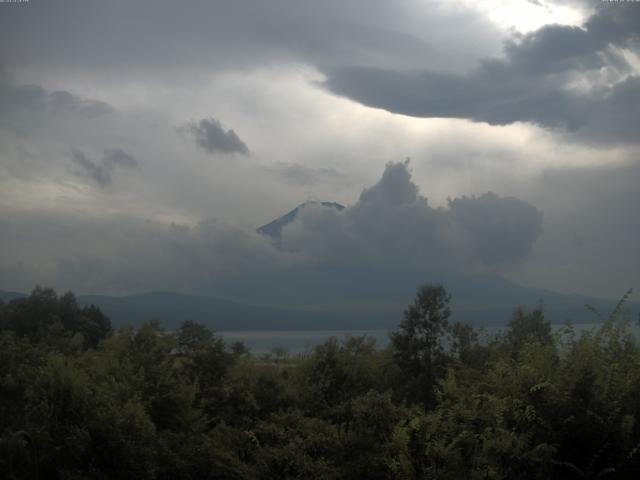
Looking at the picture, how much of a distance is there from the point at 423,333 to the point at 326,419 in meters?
11.5

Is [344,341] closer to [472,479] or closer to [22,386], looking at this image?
[22,386]

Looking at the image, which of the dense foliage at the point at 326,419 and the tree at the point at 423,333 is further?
the tree at the point at 423,333

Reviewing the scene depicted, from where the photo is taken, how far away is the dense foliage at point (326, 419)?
33.9 feet

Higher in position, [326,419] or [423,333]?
[423,333]

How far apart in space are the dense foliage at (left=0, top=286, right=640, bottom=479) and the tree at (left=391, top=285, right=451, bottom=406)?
7699 mm

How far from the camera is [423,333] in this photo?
2703 cm

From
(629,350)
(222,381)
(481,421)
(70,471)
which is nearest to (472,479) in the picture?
(481,421)

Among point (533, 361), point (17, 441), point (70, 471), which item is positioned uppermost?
point (533, 361)

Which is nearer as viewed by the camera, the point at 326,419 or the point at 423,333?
the point at 326,419

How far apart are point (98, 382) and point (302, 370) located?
5.97 m

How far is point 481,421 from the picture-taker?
11.2 m

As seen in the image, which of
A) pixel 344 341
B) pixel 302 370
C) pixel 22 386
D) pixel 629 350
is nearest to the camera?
pixel 629 350

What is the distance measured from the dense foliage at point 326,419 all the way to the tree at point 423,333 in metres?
7.70

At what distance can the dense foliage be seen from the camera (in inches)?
406
